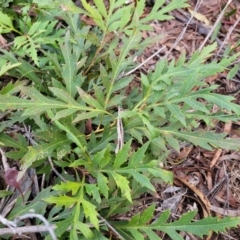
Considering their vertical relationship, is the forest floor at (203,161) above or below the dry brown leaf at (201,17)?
below

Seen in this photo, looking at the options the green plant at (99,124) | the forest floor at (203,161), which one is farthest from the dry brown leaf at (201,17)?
the green plant at (99,124)

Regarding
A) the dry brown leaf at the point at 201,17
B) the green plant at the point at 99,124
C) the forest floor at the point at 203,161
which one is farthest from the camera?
the dry brown leaf at the point at 201,17

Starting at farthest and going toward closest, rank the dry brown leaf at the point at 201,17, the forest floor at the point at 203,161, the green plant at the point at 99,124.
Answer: the dry brown leaf at the point at 201,17
the forest floor at the point at 203,161
the green plant at the point at 99,124

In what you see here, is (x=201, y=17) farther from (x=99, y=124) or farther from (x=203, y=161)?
(x=99, y=124)

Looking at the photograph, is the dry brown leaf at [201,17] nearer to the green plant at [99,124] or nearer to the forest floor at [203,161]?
the forest floor at [203,161]

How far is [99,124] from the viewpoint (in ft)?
5.59

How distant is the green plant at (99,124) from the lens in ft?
4.86

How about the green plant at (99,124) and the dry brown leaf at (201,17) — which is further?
the dry brown leaf at (201,17)

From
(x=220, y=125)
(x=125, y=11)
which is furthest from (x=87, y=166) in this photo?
(x=220, y=125)

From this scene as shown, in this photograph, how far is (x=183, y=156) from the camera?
1983 millimetres

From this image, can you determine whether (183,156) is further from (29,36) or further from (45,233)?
(29,36)

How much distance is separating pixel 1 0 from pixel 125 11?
0.62 metres

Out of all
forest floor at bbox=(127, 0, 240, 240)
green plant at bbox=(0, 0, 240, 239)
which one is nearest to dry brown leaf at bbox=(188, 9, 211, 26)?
forest floor at bbox=(127, 0, 240, 240)

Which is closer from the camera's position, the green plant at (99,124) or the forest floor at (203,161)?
the green plant at (99,124)
